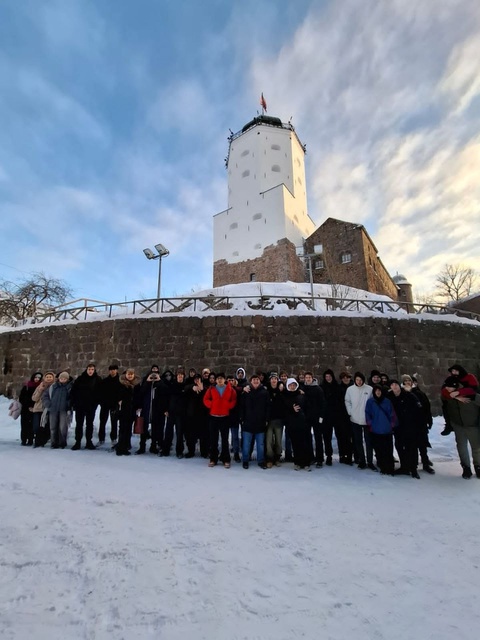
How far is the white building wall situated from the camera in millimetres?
32469

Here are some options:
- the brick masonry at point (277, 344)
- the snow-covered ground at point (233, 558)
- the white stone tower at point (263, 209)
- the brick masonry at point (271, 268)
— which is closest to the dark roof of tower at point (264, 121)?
the white stone tower at point (263, 209)

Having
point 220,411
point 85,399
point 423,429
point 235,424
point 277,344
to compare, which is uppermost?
point 277,344

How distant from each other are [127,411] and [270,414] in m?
2.77

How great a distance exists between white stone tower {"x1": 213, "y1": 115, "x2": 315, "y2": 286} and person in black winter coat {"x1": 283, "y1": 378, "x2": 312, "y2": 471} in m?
24.7

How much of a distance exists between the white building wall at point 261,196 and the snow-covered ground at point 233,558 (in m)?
29.0

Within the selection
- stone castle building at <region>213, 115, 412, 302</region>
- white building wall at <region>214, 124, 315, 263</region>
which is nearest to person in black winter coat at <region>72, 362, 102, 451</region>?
stone castle building at <region>213, 115, 412, 302</region>

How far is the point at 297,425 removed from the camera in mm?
5848

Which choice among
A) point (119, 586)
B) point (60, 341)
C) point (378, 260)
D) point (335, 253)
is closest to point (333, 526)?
point (119, 586)

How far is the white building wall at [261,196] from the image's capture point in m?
32.5

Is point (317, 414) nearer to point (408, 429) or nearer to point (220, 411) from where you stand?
point (408, 429)

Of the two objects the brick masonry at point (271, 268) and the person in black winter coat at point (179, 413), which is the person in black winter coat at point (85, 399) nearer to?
the person in black winter coat at point (179, 413)

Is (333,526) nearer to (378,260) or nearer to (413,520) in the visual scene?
(413,520)

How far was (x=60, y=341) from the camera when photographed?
1380 centimetres

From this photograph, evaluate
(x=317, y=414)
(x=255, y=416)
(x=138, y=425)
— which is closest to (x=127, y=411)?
(x=138, y=425)
